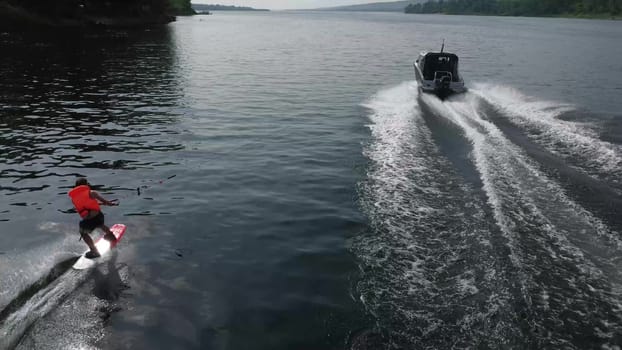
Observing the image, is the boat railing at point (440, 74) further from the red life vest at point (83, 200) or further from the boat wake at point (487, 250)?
the red life vest at point (83, 200)

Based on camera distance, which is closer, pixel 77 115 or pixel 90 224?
pixel 90 224

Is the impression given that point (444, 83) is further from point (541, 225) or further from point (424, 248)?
point (424, 248)

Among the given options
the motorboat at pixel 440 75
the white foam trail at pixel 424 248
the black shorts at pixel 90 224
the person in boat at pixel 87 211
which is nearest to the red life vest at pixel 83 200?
the person in boat at pixel 87 211

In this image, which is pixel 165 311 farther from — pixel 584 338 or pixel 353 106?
pixel 353 106

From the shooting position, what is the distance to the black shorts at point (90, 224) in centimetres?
1121

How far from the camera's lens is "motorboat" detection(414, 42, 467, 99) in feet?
101

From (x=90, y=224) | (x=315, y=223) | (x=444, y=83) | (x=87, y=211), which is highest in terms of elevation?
(x=444, y=83)

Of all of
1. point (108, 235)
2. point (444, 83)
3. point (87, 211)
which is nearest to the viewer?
point (87, 211)

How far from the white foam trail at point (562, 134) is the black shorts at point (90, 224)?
1646 cm

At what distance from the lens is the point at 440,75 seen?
31.8m

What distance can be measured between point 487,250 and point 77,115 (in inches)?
957

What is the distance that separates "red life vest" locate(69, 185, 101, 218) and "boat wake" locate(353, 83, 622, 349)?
726cm

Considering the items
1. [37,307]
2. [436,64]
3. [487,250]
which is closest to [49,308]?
[37,307]

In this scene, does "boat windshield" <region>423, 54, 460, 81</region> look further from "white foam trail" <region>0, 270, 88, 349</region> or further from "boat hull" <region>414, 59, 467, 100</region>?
"white foam trail" <region>0, 270, 88, 349</region>
